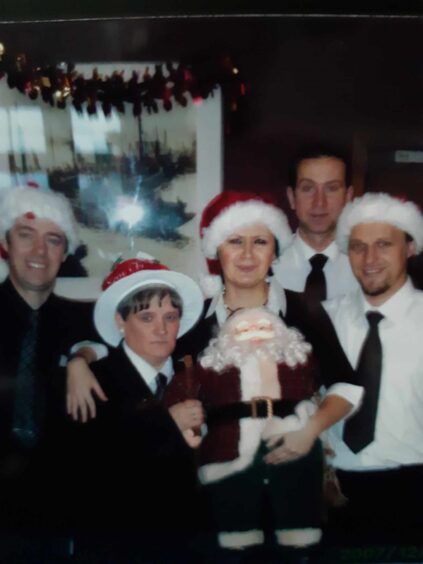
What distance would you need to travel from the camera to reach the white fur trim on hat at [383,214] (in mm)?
1590

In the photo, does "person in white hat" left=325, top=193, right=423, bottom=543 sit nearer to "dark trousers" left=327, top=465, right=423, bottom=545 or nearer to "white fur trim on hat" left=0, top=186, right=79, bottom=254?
"dark trousers" left=327, top=465, right=423, bottom=545

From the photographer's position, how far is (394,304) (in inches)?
63.7

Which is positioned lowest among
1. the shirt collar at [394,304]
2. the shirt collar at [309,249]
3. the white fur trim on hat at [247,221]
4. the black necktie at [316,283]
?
the shirt collar at [394,304]

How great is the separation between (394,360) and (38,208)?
823mm

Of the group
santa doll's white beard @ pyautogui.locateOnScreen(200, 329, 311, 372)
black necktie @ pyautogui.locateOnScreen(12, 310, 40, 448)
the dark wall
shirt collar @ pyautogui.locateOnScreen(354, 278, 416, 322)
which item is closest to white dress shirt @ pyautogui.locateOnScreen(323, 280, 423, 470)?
shirt collar @ pyautogui.locateOnScreen(354, 278, 416, 322)

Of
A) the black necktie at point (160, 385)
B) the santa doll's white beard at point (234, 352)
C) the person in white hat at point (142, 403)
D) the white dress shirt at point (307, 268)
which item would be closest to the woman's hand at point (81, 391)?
the person in white hat at point (142, 403)

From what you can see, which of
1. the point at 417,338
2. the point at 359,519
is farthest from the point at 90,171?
the point at 359,519

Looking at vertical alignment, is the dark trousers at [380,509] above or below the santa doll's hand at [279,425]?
below

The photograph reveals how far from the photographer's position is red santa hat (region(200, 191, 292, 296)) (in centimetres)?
159

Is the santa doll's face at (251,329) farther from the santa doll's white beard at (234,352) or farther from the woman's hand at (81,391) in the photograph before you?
the woman's hand at (81,391)

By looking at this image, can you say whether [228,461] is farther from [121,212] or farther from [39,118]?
[39,118]

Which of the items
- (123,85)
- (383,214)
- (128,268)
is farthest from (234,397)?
(123,85)

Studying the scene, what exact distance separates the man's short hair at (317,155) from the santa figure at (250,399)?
306mm

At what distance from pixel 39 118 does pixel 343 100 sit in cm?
64
